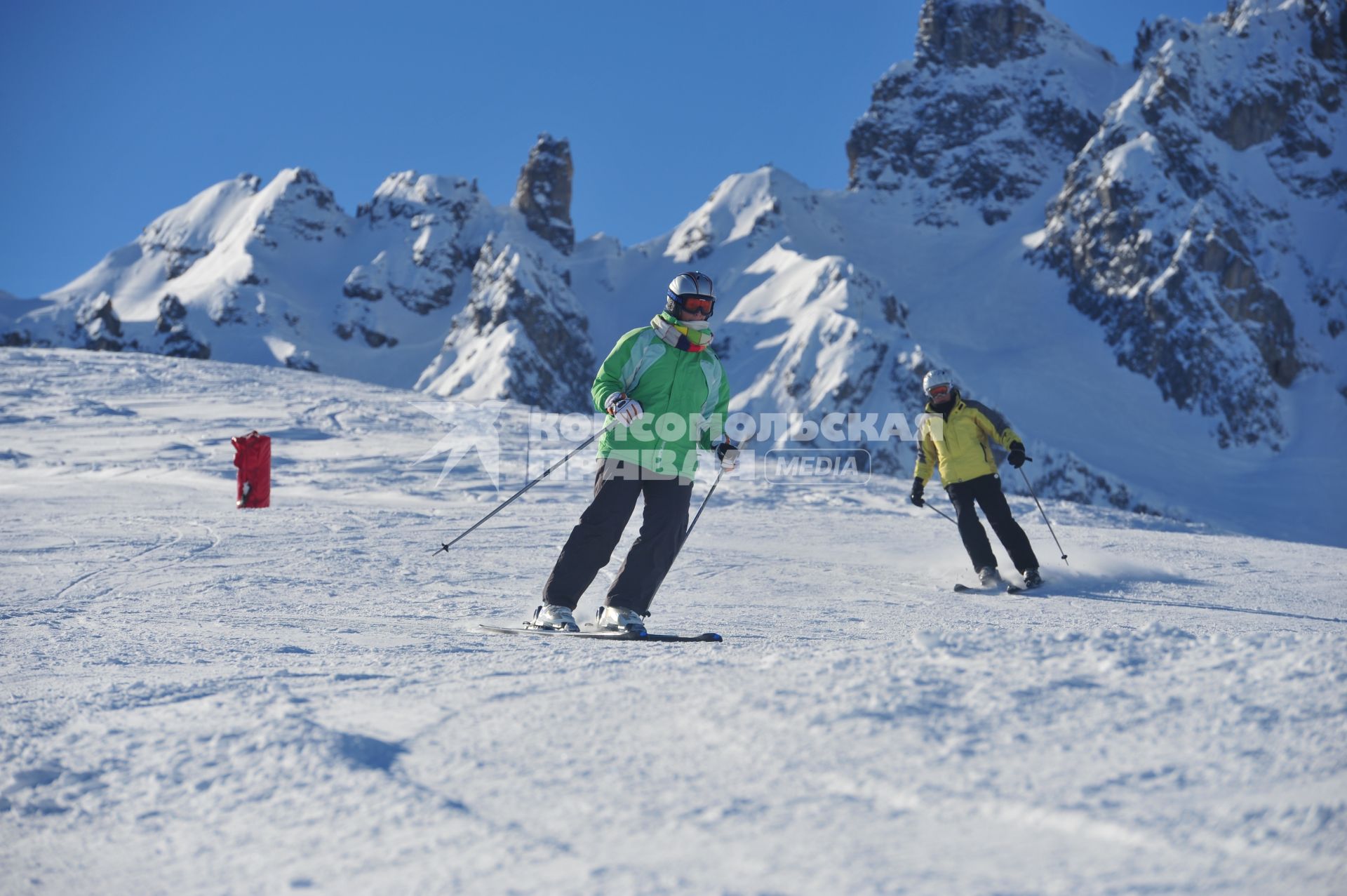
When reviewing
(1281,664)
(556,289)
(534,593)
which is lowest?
(534,593)

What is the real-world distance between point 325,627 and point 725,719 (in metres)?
2.63

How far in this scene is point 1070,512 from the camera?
38.1 feet

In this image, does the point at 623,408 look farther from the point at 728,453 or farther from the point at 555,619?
the point at 555,619

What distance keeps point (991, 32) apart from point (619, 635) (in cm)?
14228

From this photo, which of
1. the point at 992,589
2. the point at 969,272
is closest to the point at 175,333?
the point at 969,272

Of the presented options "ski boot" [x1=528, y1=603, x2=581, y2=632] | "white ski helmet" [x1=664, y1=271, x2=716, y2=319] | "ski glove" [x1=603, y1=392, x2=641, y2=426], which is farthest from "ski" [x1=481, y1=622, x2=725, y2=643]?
"white ski helmet" [x1=664, y1=271, x2=716, y2=319]

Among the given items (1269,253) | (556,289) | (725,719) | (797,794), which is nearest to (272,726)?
(725,719)

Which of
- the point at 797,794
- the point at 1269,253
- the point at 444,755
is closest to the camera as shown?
the point at 797,794

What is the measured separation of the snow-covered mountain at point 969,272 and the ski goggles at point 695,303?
210 feet

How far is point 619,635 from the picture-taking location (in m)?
4.17

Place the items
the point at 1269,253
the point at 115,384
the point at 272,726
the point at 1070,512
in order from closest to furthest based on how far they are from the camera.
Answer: the point at 272,726 → the point at 1070,512 → the point at 115,384 → the point at 1269,253

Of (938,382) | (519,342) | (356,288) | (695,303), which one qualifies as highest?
(356,288)

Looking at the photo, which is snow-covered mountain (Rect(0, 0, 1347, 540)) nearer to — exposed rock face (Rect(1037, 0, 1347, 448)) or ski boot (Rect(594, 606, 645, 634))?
exposed rock face (Rect(1037, 0, 1347, 448))

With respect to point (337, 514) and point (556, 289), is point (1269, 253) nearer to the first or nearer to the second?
point (556, 289)
